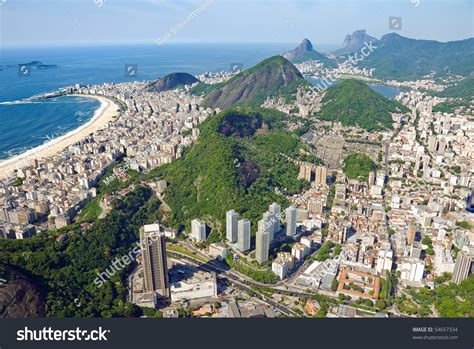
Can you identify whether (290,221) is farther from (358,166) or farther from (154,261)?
(358,166)

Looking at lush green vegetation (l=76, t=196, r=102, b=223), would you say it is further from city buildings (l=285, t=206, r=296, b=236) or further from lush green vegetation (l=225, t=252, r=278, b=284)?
city buildings (l=285, t=206, r=296, b=236)

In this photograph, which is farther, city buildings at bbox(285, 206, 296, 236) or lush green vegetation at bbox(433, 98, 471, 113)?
lush green vegetation at bbox(433, 98, 471, 113)

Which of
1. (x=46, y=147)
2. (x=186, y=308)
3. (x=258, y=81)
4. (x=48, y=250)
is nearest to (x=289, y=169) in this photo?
(x=186, y=308)

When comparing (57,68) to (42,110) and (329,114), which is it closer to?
(42,110)

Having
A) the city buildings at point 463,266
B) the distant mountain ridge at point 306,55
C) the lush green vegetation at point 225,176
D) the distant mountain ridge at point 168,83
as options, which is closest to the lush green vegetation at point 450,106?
the lush green vegetation at point 225,176

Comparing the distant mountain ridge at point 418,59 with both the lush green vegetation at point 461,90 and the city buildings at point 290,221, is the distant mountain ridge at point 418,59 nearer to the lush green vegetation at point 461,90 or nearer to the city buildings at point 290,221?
the lush green vegetation at point 461,90

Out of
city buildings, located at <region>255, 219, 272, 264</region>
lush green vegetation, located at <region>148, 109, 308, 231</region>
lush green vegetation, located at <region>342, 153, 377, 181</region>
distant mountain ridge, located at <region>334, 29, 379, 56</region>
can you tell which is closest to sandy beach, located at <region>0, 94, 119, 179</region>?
lush green vegetation, located at <region>148, 109, 308, 231</region>
